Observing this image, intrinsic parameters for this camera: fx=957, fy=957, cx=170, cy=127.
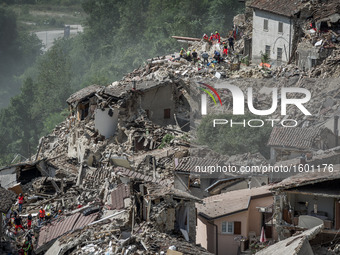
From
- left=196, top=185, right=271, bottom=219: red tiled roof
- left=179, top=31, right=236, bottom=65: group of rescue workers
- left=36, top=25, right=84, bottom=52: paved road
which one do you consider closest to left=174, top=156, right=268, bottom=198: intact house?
left=196, top=185, right=271, bottom=219: red tiled roof

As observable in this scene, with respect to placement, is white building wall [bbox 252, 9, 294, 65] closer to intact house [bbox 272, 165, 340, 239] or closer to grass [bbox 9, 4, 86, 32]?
intact house [bbox 272, 165, 340, 239]

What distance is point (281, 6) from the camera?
52.5 metres

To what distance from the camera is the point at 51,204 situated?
127 feet

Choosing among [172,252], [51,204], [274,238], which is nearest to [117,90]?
[51,204]

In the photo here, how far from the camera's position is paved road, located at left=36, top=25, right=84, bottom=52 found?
129 meters

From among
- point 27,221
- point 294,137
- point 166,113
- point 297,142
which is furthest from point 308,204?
point 166,113

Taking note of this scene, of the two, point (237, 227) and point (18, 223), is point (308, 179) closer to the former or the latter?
point (237, 227)

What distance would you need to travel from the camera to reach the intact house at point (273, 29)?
171ft

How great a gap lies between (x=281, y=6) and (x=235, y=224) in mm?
22372

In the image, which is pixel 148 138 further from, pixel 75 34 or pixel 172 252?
pixel 75 34

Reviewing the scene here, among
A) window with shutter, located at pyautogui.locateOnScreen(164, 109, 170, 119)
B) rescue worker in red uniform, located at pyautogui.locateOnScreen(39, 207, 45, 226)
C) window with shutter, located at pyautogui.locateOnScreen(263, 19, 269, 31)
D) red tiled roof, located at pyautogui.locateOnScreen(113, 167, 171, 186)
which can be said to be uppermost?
window with shutter, located at pyautogui.locateOnScreen(263, 19, 269, 31)

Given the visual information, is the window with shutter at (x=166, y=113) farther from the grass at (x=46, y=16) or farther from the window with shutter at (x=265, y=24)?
the grass at (x=46, y=16)

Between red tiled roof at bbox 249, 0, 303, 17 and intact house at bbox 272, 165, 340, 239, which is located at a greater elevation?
red tiled roof at bbox 249, 0, 303, 17

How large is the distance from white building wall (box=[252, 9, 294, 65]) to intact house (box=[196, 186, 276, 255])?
66.3 feet
